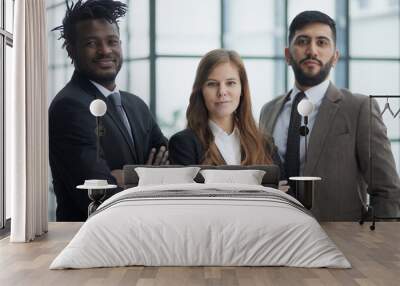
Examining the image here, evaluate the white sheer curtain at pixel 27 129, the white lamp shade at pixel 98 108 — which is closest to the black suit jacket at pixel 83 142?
the white lamp shade at pixel 98 108

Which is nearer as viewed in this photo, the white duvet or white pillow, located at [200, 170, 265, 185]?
the white duvet

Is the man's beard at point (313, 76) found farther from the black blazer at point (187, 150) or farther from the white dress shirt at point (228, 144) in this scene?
the white dress shirt at point (228, 144)

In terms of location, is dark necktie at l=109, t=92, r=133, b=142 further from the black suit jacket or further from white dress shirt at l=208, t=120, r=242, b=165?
white dress shirt at l=208, t=120, r=242, b=165

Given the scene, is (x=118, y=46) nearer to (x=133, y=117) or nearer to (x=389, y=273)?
(x=133, y=117)

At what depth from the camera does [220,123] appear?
7.41 meters

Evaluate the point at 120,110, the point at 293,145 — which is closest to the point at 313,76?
the point at 293,145

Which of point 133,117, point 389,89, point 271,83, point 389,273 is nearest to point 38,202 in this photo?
point 133,117

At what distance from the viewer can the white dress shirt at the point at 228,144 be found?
289 inches

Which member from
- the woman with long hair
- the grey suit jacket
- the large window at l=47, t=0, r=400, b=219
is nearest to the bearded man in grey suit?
the grey suit jacket

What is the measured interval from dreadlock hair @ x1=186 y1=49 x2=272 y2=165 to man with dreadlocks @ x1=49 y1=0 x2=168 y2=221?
494mm

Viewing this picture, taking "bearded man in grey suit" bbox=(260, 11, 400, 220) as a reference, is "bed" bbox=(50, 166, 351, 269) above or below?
below

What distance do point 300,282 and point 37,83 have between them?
11.7ft

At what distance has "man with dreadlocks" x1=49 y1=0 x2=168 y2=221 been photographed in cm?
734

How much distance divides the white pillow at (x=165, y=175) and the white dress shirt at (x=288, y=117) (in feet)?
3.71
